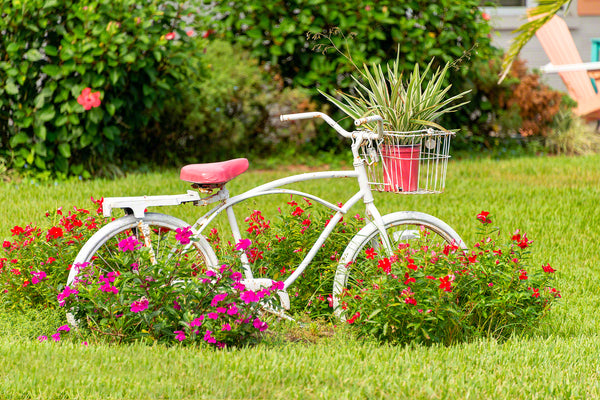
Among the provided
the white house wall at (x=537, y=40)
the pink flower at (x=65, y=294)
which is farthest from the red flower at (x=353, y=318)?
the white house wall at (x=537, y=40)

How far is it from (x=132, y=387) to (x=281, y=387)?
0.57 m

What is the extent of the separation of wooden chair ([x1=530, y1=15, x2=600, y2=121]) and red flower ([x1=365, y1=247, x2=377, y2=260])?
25.1 ft

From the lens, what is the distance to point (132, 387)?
3076 millimetres

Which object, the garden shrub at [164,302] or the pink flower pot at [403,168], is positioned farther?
the pink flower pot at [403,168]

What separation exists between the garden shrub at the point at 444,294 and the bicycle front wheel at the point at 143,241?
72cm

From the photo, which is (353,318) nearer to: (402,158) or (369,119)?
(402,158)

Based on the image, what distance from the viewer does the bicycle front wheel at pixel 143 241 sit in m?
3.63

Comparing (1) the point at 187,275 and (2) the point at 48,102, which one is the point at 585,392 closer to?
(1) the point at 187,275

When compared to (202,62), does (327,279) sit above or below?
below

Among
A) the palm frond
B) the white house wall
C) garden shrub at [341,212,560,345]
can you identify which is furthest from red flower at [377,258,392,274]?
the white house wall

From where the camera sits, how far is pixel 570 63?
10961mm

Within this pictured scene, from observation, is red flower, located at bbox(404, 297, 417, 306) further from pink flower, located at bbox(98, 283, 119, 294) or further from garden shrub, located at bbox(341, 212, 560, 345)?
pink flower, located at bbox(98, 283, 119, 294)

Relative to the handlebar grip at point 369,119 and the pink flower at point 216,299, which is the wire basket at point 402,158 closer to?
the handlebar grip at point 369,119

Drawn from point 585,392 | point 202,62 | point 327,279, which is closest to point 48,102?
point 202,62
